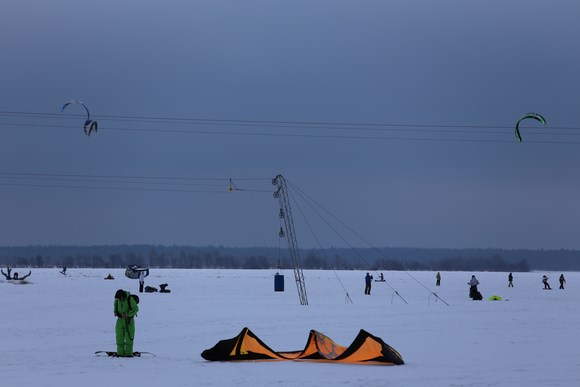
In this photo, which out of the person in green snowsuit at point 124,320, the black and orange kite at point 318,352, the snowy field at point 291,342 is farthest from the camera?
the person in green snowsuit at point 124,320

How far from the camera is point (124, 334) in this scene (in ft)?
58.1

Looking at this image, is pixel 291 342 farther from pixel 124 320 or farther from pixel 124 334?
pixel 124 320

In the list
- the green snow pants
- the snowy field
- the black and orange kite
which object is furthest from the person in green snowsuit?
the black and orange kite

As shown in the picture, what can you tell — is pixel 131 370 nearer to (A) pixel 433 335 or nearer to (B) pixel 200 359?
(B) pixel 200 359

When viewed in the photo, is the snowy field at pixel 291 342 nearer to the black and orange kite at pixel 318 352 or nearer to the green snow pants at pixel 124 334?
the black and orange kite at pixel 318 352

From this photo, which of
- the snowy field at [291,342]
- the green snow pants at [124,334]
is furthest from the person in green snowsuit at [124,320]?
the snowy field at [291,342]

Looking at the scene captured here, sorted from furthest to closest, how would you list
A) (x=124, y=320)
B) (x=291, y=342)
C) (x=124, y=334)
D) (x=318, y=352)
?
(x=291, y=342)
(x=124, y=334)
(x=124, y=320)
(x=318, y=352)

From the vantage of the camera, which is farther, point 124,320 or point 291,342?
point 291,342

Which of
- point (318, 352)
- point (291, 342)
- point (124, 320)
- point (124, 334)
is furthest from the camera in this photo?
point (291, 342)

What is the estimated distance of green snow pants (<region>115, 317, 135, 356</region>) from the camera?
57.7 ft

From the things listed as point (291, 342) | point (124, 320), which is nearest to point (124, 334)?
point (124, 320)

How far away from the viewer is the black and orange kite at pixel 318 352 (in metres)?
17.0

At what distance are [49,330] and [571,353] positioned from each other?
12635 millimetres

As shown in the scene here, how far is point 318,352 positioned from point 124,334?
3.59 m
